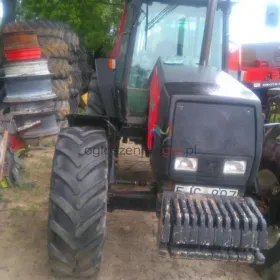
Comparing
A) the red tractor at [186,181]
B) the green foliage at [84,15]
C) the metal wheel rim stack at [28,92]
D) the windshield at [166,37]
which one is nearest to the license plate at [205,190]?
the red tractor at [186,181]

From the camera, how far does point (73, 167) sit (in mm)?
2861

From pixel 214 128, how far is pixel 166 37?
157 centimetres

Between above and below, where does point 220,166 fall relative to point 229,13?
below

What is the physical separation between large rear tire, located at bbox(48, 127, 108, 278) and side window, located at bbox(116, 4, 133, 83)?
1537mm

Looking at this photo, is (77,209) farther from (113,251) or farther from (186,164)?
(113,251)

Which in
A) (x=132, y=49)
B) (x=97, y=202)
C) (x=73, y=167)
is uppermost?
(x=132, y=49)

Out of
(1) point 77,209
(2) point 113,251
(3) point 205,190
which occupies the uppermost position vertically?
(3) point 205,190

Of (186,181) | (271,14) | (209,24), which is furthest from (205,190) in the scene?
(271,14)

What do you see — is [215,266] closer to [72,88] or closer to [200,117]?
[200,117]

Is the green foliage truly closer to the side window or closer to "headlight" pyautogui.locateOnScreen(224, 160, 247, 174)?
the side window

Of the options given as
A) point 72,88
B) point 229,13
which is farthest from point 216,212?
point 72,88

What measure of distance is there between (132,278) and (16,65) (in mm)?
5062

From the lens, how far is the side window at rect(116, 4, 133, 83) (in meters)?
4.14

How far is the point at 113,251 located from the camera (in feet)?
12.3
